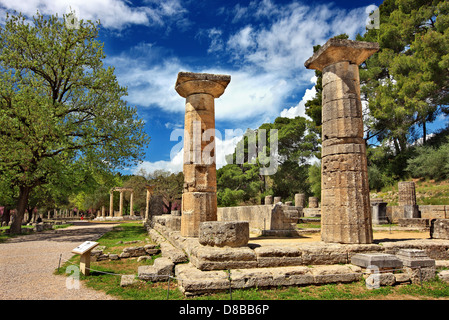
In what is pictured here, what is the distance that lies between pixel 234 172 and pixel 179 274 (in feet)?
108

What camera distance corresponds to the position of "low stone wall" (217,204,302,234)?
13047 mm

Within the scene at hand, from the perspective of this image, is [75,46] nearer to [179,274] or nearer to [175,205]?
[179,274]

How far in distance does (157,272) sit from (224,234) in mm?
→ 1637

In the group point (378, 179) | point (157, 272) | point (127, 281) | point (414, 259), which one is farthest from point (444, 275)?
point (378, 179)

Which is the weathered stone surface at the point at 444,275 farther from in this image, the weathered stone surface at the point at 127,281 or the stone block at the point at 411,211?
the stone block at the point at 411,211

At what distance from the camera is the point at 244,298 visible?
5207 mm

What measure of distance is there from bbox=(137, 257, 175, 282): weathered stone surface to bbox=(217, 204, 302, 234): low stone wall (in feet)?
23.6

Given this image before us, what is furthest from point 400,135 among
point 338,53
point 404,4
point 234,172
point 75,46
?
point 75,46

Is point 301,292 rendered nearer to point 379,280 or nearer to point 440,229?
point 379,280

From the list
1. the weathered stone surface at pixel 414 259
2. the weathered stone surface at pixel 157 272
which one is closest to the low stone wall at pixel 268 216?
the weathered stone surface at pixel 414 259

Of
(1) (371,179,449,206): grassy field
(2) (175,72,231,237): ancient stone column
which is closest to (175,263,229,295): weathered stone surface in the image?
(2) (175,72,231,237): ancient stone column

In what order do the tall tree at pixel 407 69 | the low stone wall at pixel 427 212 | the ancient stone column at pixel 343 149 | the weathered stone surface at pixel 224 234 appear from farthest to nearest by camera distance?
1. the tall tree at pixel 407 69
2. the low stone wall at pixel 427 212
3. the ancient stone column at pixel 343 149
4. the weathered stone surface at pixel 224 234

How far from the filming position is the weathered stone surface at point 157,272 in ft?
20.7

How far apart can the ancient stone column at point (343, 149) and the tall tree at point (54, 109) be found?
12910 millimetres
